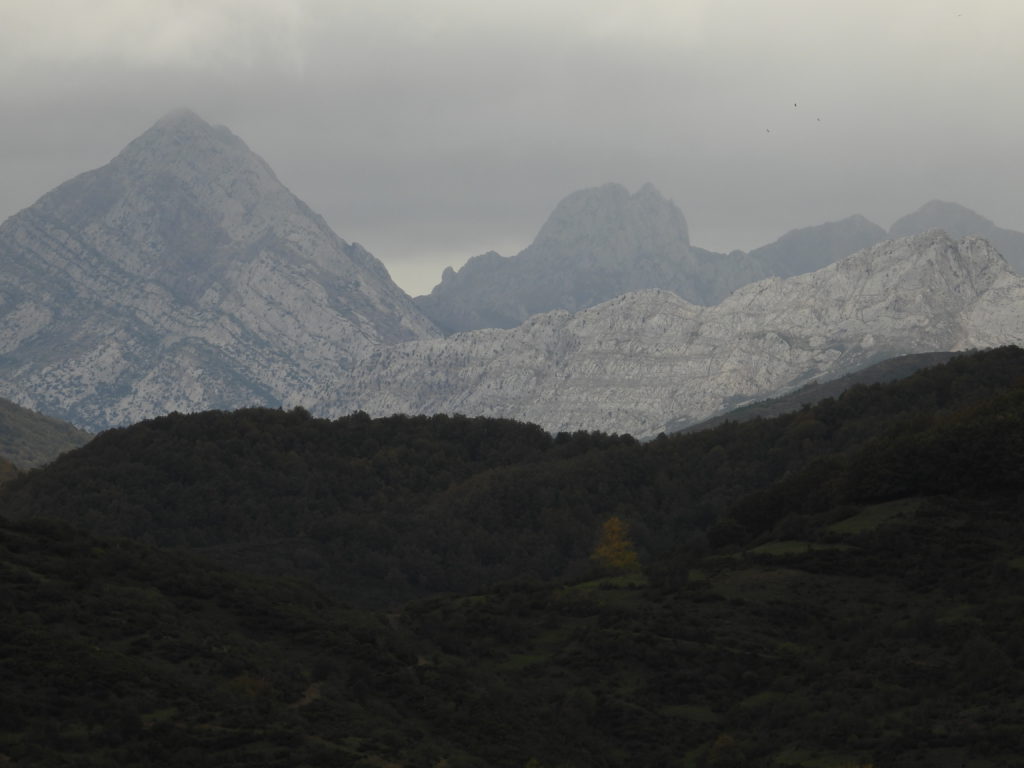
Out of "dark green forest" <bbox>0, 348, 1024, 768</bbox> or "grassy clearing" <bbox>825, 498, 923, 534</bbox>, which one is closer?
"dark green forest" <bbox>0, 348, 1024, 768</bbox>

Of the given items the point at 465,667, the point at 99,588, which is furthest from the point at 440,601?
the point at 99,588

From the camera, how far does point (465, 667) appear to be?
378 ft

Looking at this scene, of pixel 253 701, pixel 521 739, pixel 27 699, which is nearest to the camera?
pixel 27 699

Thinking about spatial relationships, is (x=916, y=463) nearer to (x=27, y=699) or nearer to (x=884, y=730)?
(x=884, y=730)

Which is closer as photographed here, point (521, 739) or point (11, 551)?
point (521, 739)

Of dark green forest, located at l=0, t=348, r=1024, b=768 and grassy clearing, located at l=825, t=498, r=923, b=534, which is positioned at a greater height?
grassy clearing, located at l=825, t=498, r=923, b=534

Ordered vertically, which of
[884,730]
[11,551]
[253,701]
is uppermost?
[11,551]

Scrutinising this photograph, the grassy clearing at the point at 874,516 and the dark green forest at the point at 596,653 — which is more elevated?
the grassy clearing at the point at 874,516

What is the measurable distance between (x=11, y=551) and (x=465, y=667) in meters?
35.9

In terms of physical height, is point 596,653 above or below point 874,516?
below

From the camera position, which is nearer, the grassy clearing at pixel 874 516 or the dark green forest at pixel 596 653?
the dark green forest at pixel 596 653

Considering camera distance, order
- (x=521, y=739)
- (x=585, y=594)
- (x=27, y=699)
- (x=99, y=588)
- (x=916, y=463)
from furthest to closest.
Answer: (x=916, y=463), (x=585, y=594), (x=99, y=588), (x=521, y=739), (x=27, y=699)

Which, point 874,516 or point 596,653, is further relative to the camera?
point 874,516

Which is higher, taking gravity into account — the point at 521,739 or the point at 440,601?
the point at 440,601
